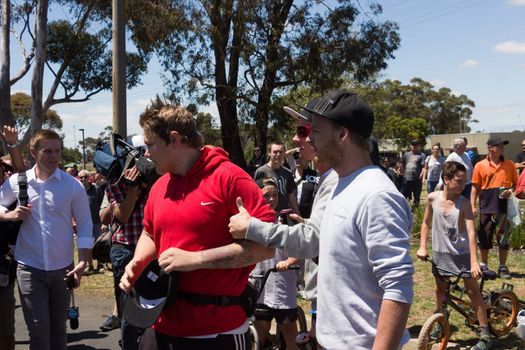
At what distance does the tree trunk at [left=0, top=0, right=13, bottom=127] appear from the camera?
60.2ft

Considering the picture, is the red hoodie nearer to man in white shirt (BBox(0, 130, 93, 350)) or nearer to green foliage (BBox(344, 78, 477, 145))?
man in white shirt (BBox(0, 130, 93, 350))

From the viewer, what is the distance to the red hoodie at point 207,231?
108 inches

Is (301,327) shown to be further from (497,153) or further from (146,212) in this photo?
(497,153)

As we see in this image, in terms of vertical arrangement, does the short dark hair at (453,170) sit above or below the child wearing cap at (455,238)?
above

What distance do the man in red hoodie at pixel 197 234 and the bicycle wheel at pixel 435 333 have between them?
2.64m

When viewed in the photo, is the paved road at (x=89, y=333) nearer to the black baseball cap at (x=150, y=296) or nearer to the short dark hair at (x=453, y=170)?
the black baseball cap at (x=150, y=296)

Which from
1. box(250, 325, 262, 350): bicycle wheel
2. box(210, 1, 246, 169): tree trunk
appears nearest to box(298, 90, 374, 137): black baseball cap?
box(250, 325, 262, 350): bicycle wheel

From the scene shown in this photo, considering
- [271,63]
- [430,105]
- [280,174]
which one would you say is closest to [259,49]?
[271,63]

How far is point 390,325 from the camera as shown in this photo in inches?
79.0

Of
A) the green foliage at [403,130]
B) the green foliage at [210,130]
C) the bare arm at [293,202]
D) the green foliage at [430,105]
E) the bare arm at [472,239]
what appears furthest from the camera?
the green foliage at [430,105]

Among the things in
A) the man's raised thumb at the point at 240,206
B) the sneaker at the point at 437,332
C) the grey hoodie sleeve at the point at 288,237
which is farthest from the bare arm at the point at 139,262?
the sneaker at the point at 437,332

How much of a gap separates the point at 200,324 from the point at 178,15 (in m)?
17.4

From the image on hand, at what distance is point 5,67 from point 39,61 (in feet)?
3.67

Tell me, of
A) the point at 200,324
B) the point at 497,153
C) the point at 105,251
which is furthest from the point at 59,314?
the point at 497,153
